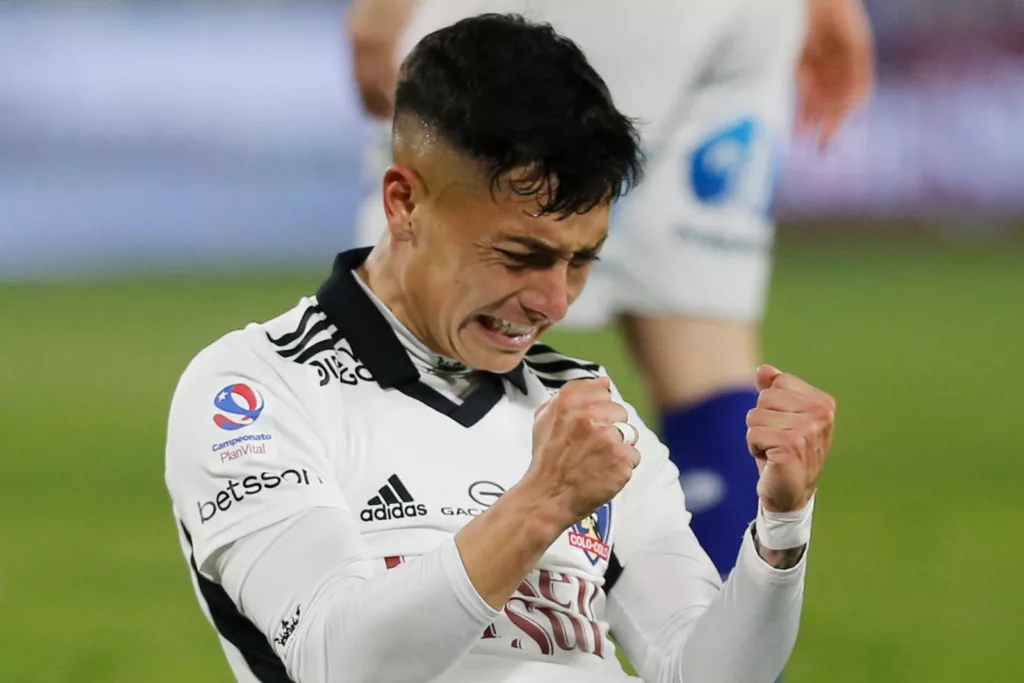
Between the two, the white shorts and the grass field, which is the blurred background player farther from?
the grass field

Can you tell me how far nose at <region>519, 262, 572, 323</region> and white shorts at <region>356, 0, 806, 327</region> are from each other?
1146 mm

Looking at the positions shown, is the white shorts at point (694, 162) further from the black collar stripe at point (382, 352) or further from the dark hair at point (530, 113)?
the dark hair at point (530, 113)

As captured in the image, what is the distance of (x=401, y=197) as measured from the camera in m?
1.76

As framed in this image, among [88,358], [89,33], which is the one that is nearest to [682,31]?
[88,358]

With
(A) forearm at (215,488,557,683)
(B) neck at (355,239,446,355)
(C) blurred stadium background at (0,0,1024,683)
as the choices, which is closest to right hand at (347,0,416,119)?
(B) neck at (355,239,446,355)

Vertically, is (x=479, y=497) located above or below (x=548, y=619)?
above

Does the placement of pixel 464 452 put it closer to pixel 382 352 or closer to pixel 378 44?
pixel 382 352

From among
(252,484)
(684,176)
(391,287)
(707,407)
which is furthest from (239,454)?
(684,176)

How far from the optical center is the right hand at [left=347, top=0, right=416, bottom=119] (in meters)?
2.74

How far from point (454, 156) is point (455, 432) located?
0.29m

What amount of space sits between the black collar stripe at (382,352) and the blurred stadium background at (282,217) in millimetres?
3361

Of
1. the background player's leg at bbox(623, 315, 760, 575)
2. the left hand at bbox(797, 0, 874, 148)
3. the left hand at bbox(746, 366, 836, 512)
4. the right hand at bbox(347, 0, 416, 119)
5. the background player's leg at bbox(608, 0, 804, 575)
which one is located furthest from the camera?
the left hand at bbox(797, 0, 874, 148)

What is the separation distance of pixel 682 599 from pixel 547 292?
0.38m

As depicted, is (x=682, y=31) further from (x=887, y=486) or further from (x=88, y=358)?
(x=88, y=358)
